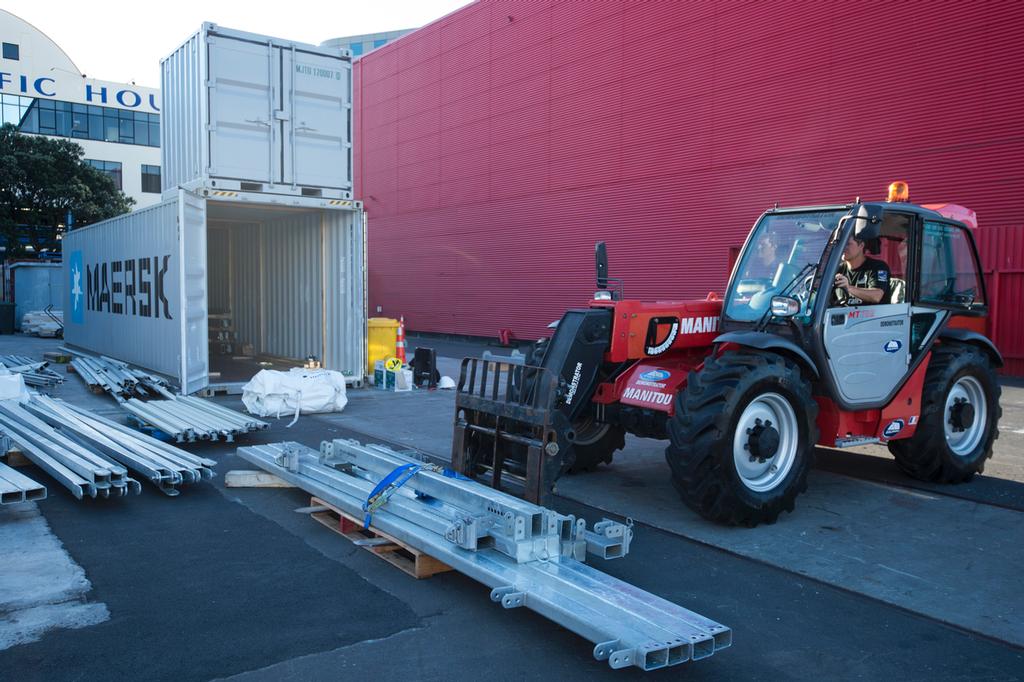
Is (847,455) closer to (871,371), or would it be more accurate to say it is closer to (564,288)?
(871,371)

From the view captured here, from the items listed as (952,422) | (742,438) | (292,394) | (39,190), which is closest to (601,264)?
(742,438)

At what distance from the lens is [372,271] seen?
114 feet

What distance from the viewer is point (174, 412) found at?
984 cm

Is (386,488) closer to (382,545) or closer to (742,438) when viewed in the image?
(382,545)

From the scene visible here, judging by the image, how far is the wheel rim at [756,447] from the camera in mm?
6109

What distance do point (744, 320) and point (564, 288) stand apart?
18257 mm

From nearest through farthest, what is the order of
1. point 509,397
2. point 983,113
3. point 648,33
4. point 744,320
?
1. point 509,397
2. point 744,320
3. point 983,113
4. point 648,33

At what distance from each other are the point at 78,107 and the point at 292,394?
159 feet

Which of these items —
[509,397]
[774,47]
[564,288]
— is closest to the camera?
[509,397]

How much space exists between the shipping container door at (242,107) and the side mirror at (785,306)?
29.3ft

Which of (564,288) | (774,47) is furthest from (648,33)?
(564,288)

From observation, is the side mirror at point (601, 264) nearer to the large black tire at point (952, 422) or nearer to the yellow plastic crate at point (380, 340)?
the large black tire at point (952, 422)

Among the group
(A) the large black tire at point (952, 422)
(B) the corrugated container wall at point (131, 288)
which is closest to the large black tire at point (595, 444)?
(A) the large black tire at point (952, 422)

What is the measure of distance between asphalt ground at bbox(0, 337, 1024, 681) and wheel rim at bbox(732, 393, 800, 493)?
0.39 metres
